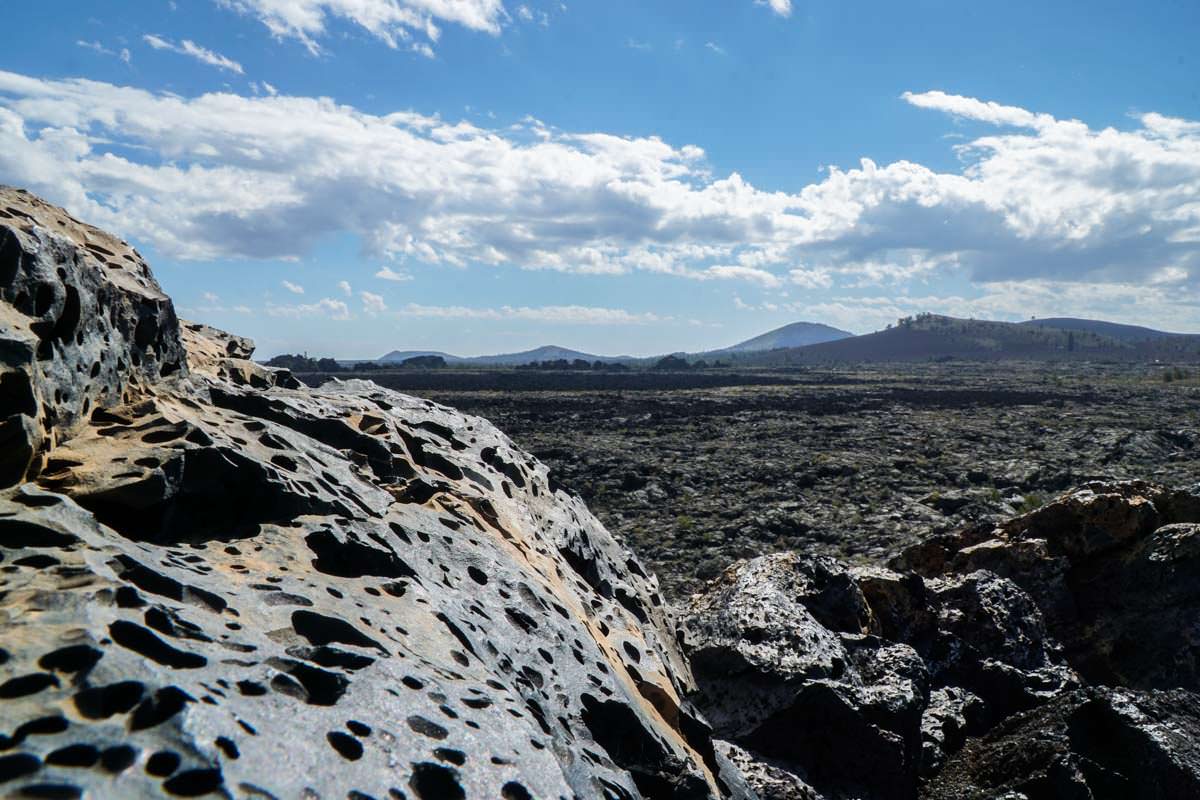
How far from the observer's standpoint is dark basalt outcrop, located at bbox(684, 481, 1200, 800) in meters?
7.43

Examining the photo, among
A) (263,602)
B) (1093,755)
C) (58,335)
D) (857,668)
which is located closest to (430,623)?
(263,602)

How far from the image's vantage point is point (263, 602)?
480 centimetres

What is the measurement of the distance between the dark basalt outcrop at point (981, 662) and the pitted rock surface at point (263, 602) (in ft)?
3.18

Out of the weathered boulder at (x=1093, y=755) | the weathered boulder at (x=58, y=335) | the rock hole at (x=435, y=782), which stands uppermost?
the weathered boulder at (x=58, y=335)

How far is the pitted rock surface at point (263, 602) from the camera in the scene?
3.46 m

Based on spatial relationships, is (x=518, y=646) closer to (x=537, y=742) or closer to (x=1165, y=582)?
(x=537, y=742)

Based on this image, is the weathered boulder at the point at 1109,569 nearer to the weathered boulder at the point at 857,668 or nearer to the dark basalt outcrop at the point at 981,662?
the dark basalt outcrop at the point at 981,662

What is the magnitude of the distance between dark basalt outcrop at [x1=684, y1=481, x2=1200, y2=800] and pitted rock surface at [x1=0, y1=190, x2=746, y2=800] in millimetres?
970

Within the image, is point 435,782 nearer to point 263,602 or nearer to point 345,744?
point 345,744

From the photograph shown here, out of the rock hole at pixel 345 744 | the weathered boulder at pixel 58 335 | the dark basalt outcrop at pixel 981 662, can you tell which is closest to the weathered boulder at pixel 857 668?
the dark basalt outcrop at pixel 981 662

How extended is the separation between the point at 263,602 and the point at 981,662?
7.96 meters

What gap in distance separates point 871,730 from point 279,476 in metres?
5.36

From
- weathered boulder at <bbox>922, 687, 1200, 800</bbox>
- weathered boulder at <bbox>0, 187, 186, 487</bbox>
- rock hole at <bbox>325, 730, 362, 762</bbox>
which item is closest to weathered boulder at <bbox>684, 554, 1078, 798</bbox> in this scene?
weathered boulder at <bbox>922, 687, 1200, 800</bbox>

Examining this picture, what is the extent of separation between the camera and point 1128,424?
42438 mm
